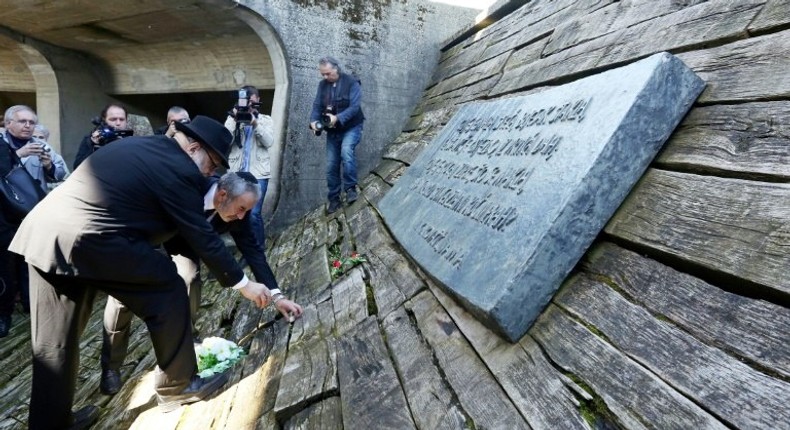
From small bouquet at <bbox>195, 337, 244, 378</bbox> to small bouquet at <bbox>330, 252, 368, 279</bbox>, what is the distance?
81cm

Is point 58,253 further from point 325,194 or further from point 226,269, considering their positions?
point 325,194

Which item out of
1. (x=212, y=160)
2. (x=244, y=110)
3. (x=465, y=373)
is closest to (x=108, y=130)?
(x=244, y=110)

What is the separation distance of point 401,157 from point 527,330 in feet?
11.6

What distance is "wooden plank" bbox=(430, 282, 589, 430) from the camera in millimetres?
1229

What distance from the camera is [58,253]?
2074mm

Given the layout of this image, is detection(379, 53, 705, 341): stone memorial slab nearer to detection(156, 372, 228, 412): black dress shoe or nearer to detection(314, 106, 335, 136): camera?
detection(156, 372, 228, 412): black dress shoe

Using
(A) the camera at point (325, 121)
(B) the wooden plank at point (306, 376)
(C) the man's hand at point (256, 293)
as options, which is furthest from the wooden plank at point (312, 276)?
(A) the camera at point (325, 121)

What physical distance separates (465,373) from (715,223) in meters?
0.91

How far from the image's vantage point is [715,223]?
1.33 m

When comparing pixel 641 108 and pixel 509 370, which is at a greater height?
pixel 641 108

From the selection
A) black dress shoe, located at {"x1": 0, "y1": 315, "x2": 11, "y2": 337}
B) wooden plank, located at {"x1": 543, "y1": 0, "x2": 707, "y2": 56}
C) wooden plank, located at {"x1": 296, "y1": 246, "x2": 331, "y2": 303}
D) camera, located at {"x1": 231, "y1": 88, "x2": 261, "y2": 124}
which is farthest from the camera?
camera, located at {"x1": 231, "y1": 88, "x2": 261, "y2": 124}

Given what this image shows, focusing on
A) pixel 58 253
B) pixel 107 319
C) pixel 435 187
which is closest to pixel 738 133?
pixel 435 187

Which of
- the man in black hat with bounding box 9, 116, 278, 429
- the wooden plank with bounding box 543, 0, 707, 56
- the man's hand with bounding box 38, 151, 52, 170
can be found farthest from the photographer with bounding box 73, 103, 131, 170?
the wooden plank with bounding box 543, 0, 707, 56

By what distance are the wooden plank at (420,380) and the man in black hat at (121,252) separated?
3.48ft
